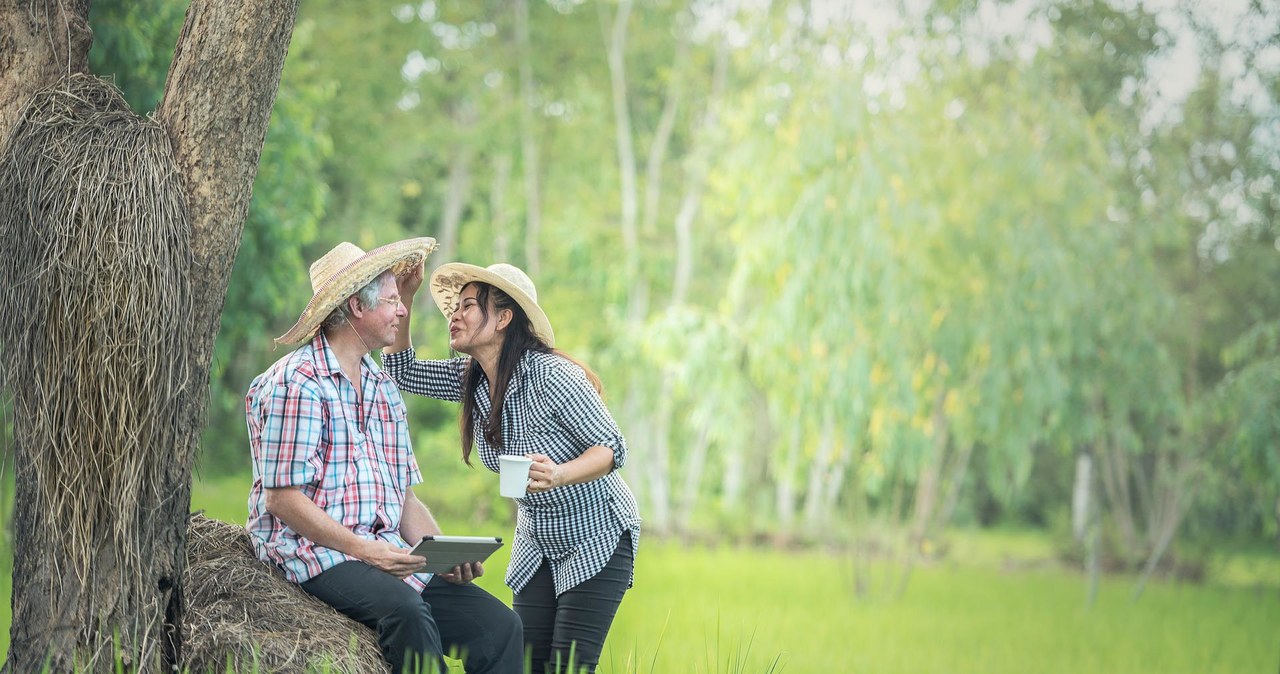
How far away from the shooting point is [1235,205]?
542 inches

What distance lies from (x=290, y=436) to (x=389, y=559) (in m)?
0.39

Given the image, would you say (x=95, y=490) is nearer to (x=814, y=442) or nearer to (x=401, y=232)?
(x=814, y=442)

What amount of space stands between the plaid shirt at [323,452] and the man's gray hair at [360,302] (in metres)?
0.04

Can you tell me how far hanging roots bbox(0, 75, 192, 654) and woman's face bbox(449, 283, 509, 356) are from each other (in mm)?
841

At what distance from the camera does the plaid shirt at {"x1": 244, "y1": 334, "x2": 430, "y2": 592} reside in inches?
119

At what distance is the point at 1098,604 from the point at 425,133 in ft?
34.0

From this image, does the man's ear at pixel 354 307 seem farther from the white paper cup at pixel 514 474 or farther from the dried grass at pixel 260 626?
the dried grass at pixel 260 626

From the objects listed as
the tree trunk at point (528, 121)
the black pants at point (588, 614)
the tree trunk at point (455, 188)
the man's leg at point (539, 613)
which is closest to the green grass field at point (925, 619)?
the man's leg at point (539, 613)

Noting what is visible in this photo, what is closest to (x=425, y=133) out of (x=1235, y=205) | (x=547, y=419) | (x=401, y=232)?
(x=401, y=232)

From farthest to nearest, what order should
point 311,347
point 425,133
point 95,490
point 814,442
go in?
1. point 425,133
2. point 814,442
3. point 311,347
4. point 95,490

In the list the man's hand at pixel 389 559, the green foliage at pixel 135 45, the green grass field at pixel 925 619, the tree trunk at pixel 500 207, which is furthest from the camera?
the tree trunk at pixel 500 207

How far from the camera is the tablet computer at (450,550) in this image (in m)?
3.01

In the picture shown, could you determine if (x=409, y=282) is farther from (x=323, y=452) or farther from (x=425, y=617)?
(x=425, y=617)

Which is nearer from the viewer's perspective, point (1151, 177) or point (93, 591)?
point (93, 591)
